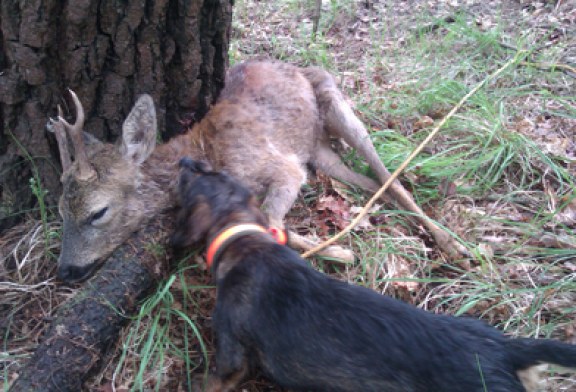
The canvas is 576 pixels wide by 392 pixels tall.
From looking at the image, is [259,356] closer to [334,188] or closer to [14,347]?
[14,347]

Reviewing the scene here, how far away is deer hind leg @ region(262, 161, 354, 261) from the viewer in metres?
3.60

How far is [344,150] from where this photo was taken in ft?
16.5

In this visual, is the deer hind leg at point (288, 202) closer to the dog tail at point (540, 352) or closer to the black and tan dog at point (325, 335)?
the black and tan dog at point (325, 335)

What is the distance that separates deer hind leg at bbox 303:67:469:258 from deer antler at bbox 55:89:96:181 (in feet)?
6.60

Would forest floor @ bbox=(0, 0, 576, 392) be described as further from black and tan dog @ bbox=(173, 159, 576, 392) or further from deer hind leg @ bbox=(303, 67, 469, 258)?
black and tan dog @ bbox=(173, 159, 576, 392)

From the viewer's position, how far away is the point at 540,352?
239 centimetres

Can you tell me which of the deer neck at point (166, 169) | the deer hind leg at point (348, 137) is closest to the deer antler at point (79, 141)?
the deer neck at point (166, 169)

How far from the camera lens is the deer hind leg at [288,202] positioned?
11.8 feet

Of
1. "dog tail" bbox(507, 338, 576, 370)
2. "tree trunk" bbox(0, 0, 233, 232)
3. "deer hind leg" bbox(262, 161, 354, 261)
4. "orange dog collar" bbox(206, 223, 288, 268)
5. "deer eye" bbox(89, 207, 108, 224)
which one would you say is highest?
"tree trunk" bbox(0, 0, 233, 232)

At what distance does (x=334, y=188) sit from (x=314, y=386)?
199 cm

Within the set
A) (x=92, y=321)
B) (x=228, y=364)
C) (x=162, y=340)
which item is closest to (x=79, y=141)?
(x=92, y=321)

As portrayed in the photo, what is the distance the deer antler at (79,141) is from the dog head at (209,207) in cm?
67

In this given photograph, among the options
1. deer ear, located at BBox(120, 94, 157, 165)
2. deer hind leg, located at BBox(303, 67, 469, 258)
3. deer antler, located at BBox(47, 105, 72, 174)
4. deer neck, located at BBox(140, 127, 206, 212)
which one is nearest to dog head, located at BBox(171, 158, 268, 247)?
deer neck, located at BBox(140, 127, 206, 212)

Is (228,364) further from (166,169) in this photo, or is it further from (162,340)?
(166,169)
